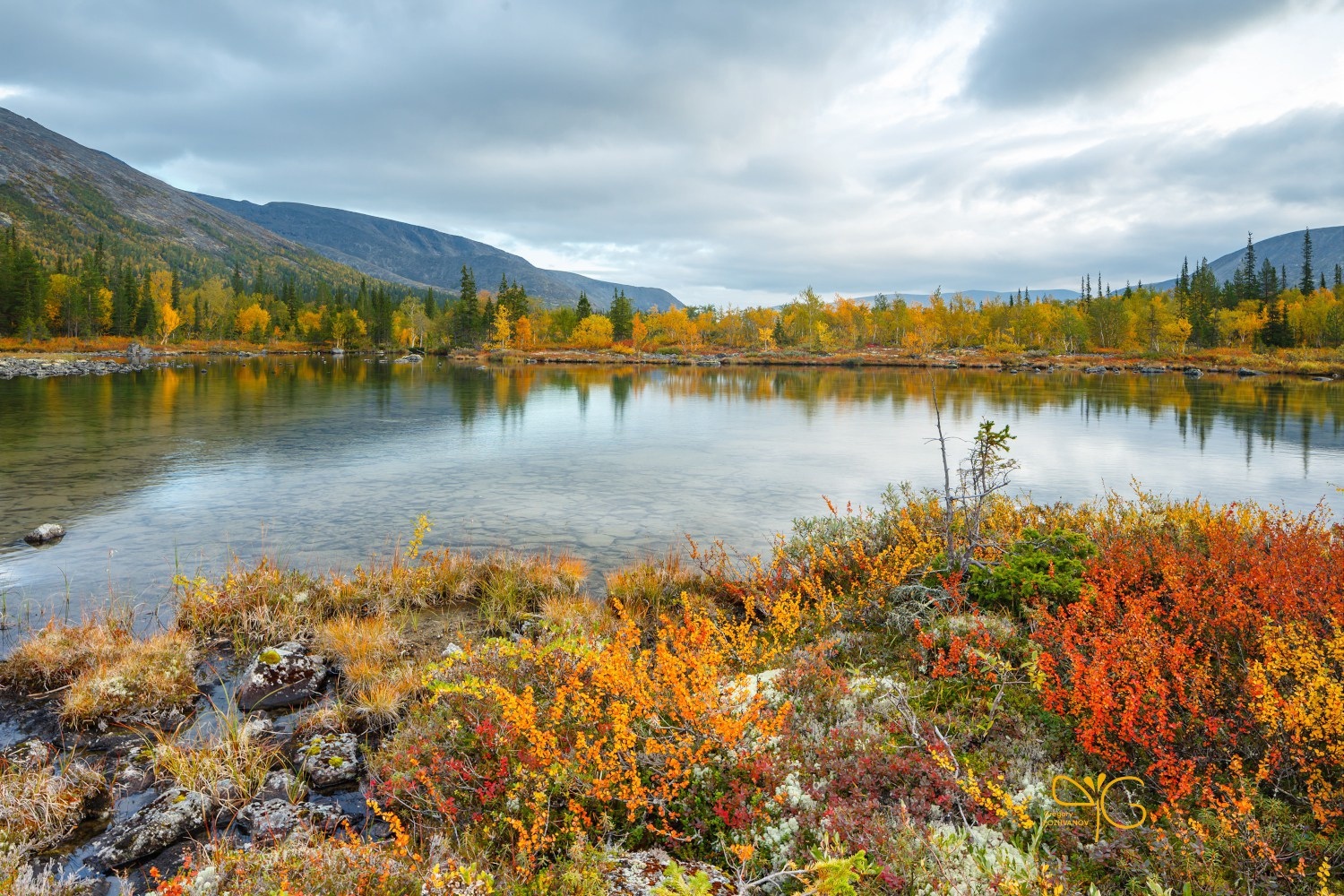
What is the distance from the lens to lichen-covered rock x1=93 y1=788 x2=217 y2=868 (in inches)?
211

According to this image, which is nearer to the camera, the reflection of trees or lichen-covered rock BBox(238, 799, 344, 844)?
lichen-covered rock BBox(238, 799, 344, 844)

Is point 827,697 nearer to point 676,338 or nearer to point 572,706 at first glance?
point 572,706

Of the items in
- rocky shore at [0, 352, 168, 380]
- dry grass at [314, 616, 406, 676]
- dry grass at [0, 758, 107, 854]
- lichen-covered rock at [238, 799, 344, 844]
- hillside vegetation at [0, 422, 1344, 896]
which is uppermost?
rocky shore at [0, 352, 168, 380]

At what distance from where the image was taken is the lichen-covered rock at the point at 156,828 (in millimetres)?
5352

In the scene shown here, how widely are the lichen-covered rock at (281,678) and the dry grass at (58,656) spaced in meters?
1.82

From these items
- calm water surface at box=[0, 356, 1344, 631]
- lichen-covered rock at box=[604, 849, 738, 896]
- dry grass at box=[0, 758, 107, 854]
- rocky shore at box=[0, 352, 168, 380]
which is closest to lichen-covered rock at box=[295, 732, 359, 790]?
dry grass at box=[0, 758, 107, 854]

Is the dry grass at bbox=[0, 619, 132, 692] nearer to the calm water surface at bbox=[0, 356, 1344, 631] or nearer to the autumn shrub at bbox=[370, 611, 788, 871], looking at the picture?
the calm water surface at bbox=[0, 356, 1344, 631]

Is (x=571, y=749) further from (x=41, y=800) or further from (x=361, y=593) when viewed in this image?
(x=361, y=593)

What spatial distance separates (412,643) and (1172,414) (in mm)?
48270

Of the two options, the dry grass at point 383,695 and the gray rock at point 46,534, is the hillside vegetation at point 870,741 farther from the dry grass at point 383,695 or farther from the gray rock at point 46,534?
the gray rock at point 46,534

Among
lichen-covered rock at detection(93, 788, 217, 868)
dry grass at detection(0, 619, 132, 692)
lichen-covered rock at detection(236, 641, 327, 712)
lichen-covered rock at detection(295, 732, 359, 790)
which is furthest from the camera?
dry grass at detection(0, 619, 132, 692)

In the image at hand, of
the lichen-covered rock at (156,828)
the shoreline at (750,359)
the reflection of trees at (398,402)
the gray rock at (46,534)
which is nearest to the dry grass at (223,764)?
the lichen-covered rock at (156,828)

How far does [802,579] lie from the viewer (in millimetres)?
9609

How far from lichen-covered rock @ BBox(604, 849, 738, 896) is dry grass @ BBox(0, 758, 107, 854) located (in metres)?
4.70
